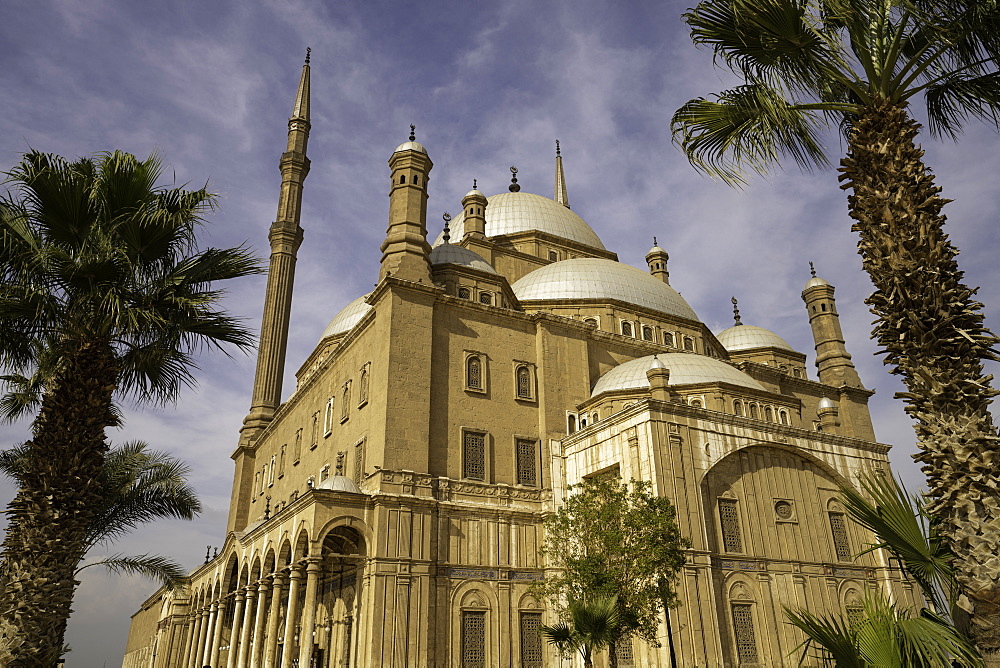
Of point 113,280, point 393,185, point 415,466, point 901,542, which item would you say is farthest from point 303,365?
point 901,542

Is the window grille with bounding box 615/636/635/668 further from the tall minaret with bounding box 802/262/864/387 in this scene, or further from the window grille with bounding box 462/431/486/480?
the tall minaret with bounding box 802/262/864/387

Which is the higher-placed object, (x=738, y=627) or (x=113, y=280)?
(x=113, y=280)

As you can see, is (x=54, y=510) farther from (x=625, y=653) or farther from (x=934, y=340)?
(x=625, y=653)

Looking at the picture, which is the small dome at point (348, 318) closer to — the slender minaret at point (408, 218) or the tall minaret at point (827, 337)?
the slender minaret at point (408, 218)

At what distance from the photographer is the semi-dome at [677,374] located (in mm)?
23109

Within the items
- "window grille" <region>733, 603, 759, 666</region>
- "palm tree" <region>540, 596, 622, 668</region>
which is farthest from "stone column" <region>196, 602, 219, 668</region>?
"window grille" <region>733, 603, 759, 666</region>

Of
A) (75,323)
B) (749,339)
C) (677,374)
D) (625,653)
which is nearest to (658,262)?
(749,339)

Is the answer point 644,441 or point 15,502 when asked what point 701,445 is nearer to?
point 644,441

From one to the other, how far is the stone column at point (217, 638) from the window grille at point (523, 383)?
40.0ft

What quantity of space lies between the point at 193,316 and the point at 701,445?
46.3 feet

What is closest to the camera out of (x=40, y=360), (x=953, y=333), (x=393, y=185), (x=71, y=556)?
(x=953, y=333)

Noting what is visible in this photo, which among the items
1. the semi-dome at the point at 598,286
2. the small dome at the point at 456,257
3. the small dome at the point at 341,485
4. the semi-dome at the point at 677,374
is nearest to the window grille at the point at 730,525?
the semi-dome at the point at 677,374

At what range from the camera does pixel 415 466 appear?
65.8 ft

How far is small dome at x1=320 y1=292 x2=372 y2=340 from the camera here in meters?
32.9
